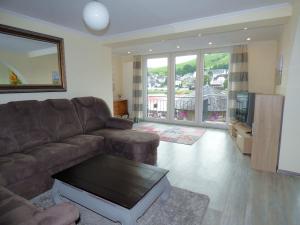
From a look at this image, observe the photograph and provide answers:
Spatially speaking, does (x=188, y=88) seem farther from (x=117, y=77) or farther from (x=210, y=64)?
(x=117, y=77)

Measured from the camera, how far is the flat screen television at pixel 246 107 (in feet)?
11.6

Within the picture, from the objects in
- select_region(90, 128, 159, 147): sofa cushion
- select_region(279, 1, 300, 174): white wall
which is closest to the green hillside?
select_region(279, 1, 300, 174): white wall

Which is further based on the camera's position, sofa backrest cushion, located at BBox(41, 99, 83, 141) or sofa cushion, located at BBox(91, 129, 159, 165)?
sofa backrest cushion, located at BBox(41, 99, 83, 141)

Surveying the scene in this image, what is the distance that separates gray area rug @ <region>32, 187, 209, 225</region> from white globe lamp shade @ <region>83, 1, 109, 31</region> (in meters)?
1.96

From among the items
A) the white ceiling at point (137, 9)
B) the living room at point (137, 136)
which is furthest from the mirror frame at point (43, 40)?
the white ceiling at point (137, 9)

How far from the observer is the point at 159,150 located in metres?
3.55

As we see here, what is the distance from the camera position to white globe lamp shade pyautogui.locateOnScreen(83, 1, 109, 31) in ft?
6.00

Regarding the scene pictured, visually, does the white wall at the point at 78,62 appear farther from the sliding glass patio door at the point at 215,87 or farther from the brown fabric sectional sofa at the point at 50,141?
the sliding glass patio door at the point at 215,87

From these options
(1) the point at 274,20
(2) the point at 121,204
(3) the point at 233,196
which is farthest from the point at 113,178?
(1) the point at 274,20

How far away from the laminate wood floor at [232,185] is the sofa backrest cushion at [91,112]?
129 centimetres

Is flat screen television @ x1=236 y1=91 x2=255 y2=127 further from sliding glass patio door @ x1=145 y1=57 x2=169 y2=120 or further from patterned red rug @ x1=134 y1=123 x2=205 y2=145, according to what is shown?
sliding glass patio door @ x1=145 y1=57 x2=169 y2=120

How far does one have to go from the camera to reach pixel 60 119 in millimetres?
2836

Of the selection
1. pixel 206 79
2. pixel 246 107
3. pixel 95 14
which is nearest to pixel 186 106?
pixel 206 79

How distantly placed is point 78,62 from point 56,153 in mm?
2026
